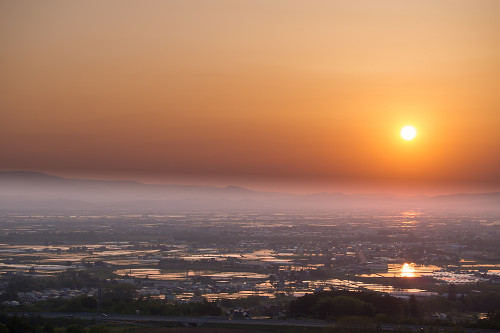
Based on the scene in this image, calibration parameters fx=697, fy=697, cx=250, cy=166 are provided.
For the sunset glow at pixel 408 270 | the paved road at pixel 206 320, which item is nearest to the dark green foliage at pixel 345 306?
the paved road at pixel 206 320

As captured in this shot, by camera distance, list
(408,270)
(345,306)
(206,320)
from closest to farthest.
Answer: (206,320) → (345,306) → (408,270)

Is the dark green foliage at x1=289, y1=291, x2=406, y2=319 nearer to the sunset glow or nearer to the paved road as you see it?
the paved road

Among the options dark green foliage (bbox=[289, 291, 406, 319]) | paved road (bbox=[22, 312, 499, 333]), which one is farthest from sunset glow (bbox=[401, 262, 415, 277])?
paved road (bbox=[22, 312, 499, 333])

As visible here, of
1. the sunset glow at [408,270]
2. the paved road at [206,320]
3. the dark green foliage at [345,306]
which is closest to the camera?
the paved road at [206,320]

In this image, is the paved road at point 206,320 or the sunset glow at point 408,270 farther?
the sunset glow at point 408,270

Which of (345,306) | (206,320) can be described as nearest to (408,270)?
(345,306)

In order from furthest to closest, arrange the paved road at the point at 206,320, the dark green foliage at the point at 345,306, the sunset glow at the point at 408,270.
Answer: the sunset glow at the point at 408,270 < the dark green foliage at the point at 345,306 < the paved road at the point at 206,320

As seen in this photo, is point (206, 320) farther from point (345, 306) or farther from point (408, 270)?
A: point (408, 270)

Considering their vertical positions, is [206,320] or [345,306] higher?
[345,306]

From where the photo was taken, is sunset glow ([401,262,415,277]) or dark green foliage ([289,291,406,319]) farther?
sunset glow ([401,262,415,277])

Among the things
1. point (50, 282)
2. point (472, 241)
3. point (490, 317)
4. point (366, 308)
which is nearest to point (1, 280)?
point (50, 282)

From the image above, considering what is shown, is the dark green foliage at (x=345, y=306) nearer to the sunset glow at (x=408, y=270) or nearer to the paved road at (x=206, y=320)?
the paved road at (x=206, y=320)
